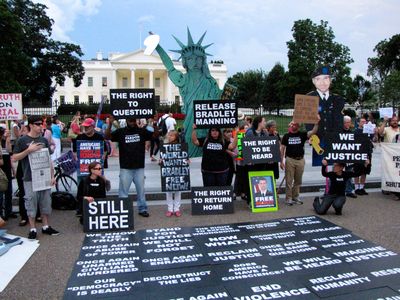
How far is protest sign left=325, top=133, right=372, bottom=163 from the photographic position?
314 inches

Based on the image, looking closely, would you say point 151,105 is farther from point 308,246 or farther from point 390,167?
point 390,167

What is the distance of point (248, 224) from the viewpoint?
7.18 meters

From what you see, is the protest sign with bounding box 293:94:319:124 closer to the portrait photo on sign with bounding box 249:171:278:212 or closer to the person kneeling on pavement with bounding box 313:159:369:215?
the person kneeling on pavement with bounding box 313:159:369:215

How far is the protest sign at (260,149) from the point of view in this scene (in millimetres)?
8367

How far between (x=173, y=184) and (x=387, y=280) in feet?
14.6

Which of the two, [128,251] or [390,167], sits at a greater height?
[390,167]

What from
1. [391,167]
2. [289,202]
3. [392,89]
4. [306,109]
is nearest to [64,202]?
[289,202]

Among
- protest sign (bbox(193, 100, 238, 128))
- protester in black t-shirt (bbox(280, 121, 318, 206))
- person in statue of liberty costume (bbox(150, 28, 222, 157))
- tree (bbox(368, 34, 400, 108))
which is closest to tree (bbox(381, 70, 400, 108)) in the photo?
tree (bbox(368, 34, 400, 108))

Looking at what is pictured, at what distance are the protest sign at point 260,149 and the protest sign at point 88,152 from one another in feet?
9.89

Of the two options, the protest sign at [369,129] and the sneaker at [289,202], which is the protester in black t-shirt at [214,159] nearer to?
the sneaker at [289,202]

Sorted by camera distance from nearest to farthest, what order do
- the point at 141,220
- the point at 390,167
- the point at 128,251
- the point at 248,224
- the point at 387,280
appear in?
the point at 387,280 → the point at 128,251 → the point at 248,224 → the point at 141,220 → the point at 390,167

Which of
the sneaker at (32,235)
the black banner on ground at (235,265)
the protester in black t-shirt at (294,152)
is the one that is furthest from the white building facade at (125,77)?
the black banner on ground at (235,265)

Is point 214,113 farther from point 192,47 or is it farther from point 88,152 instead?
point 192,47

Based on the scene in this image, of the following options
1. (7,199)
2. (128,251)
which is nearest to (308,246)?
(128,251)
